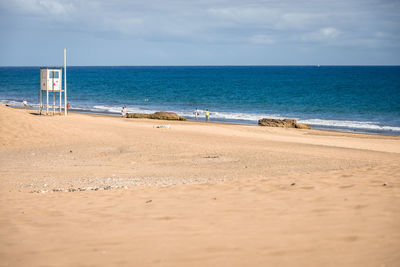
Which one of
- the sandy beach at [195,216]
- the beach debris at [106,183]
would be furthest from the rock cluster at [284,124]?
the beach debris at [106,183]

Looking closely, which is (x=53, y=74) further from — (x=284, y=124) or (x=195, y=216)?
(x=195, y=216)

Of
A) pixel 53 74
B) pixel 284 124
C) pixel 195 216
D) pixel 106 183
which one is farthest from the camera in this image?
pixel 284 124

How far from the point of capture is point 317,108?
51.8 metres

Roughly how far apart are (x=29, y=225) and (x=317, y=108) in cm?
4879

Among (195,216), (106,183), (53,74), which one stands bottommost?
(106,183)

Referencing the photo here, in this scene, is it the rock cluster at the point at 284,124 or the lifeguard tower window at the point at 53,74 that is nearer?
the lifeguard tower window at the point at 53,74

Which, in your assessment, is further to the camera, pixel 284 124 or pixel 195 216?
pixel 284 124

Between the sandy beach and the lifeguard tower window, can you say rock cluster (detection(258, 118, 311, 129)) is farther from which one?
the sandy beach

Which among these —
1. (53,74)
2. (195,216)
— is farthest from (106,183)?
(53,74)

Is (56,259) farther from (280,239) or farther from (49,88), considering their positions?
(49,88)

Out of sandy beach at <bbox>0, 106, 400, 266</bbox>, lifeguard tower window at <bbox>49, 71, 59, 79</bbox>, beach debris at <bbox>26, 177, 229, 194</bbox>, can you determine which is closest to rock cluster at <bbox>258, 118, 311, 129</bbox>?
lifeguard tower window at <bbox>49, 71, 59, 79</bbox>

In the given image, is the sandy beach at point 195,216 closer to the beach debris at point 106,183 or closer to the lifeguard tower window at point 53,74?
the beach debris at point 106,183

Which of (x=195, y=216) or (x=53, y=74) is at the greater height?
(x=53, y=74)

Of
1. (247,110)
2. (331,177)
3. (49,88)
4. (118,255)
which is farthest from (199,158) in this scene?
(247,110)
